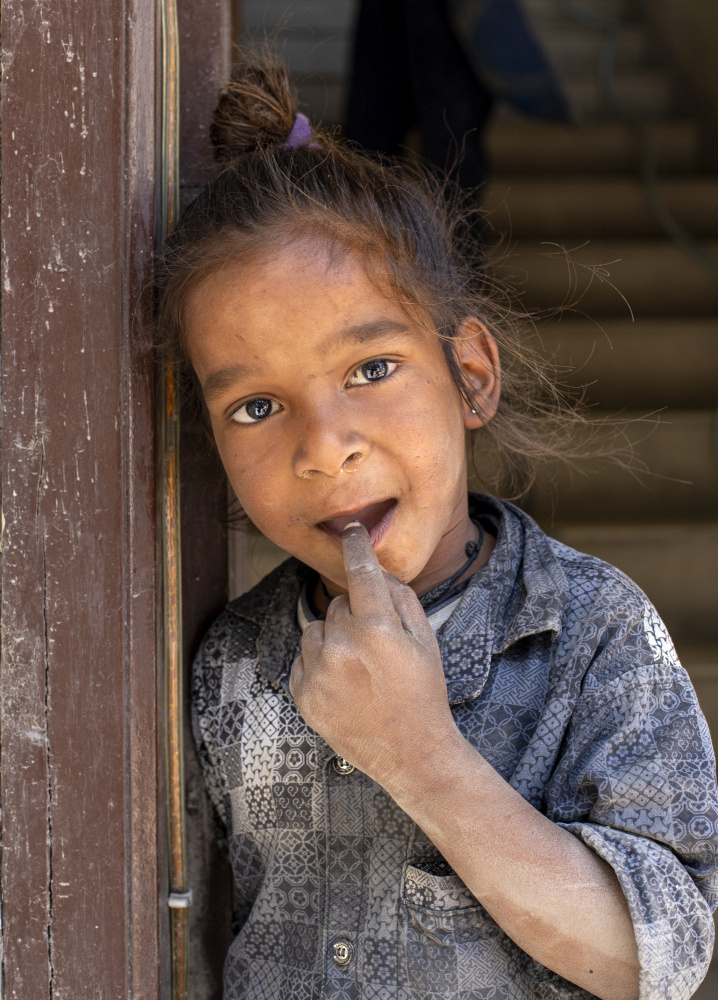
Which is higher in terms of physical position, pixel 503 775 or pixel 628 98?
pixel 628 98

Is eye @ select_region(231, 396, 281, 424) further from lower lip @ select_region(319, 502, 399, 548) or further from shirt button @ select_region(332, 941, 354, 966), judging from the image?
shirt button @ select_region(332, 941, 354, 966)

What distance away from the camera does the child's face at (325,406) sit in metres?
0.93

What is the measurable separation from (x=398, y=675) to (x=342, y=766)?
0.21 meters

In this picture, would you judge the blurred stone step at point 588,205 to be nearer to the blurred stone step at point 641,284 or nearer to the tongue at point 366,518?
the blurred stone step at point 641,284

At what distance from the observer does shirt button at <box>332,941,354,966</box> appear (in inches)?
37.2

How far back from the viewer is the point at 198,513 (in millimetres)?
1156

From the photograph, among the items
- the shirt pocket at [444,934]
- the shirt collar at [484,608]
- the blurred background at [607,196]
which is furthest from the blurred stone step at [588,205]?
the shirt pocket at [444,934]

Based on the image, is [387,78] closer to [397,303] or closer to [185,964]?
[397,303]

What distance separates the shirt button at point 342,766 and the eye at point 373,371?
0.42m

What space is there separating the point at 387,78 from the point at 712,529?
1.67 meters

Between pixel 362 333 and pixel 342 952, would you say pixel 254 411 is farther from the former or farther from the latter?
pixel 342 952

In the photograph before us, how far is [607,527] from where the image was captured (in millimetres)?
2768

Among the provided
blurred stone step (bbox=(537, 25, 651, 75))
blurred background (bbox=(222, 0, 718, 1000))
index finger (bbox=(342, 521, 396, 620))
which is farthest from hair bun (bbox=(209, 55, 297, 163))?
blurred stone step (bbox=(537, 25, 651, 75))

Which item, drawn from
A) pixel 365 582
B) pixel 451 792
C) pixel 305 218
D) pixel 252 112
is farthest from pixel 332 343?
pixel 451 792
